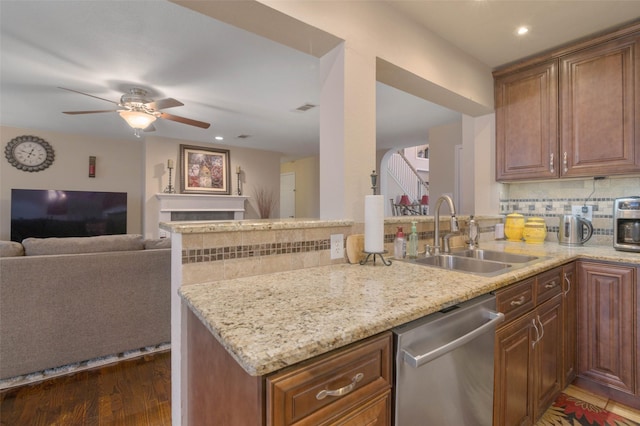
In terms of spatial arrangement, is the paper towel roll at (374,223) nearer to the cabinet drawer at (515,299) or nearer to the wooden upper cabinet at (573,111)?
the cabinet drawer at (515,299)

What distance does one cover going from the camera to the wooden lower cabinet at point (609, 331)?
1.73 metres

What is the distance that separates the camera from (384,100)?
349cm

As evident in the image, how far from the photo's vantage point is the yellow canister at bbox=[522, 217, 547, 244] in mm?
2471

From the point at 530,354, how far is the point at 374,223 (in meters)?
0.99

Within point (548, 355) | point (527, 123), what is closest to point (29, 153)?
point (527, 123)

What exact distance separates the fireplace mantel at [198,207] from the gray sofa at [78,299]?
9.79 ft

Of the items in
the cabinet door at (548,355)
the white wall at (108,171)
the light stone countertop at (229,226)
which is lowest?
the cabinet door at (548,355)

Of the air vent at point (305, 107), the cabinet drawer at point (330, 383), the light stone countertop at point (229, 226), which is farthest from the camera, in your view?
the air vent at point (305, 107)

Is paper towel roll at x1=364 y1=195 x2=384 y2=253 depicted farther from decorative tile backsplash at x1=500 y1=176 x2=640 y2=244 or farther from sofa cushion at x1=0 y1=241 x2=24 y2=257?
sofa cushion at x1=0 y1=241 x2=24 y2=257

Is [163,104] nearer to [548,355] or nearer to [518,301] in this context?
[518,301]

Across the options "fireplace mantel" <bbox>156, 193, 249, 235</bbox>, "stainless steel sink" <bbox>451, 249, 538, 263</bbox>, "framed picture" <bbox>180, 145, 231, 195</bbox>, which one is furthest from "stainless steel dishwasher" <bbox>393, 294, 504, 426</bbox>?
"framed picture" <bbox>180, 145, 231, 195</bbox>

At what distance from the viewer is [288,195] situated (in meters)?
8.59

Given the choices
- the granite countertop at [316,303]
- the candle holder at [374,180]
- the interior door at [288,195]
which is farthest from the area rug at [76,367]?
the interior door at [288,195]

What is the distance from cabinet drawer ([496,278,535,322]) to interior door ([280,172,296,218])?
23.2ft
